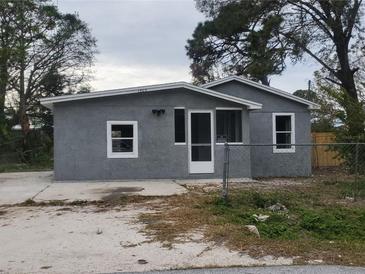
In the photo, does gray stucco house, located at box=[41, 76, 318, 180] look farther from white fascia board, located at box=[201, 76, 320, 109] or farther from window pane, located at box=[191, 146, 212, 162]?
white fascia board, located at box=[201, 76, 320, 109]

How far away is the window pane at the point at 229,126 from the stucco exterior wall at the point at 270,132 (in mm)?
1516

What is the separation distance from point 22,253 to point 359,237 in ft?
18.3

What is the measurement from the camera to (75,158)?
16547mm

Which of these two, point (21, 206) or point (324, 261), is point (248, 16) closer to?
point (21, 206)

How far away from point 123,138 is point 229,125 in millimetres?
3901

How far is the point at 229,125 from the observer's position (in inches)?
707

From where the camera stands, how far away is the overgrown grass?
737cm

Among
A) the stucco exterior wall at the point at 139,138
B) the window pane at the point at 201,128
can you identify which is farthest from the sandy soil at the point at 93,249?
the window pane at the point at 201,128

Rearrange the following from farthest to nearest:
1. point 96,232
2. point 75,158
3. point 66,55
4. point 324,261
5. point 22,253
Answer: point 66,55 → point 75,158 → point 96,232 → point 22,253 → point 324,261

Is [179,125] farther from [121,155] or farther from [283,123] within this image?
[283,123]

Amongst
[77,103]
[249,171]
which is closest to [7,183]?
[77,103]

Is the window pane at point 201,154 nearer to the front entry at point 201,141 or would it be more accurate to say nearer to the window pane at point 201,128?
the front entry at point 201,141

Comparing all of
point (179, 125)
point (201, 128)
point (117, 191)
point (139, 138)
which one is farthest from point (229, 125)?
point (117, 191)

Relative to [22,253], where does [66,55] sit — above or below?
above
